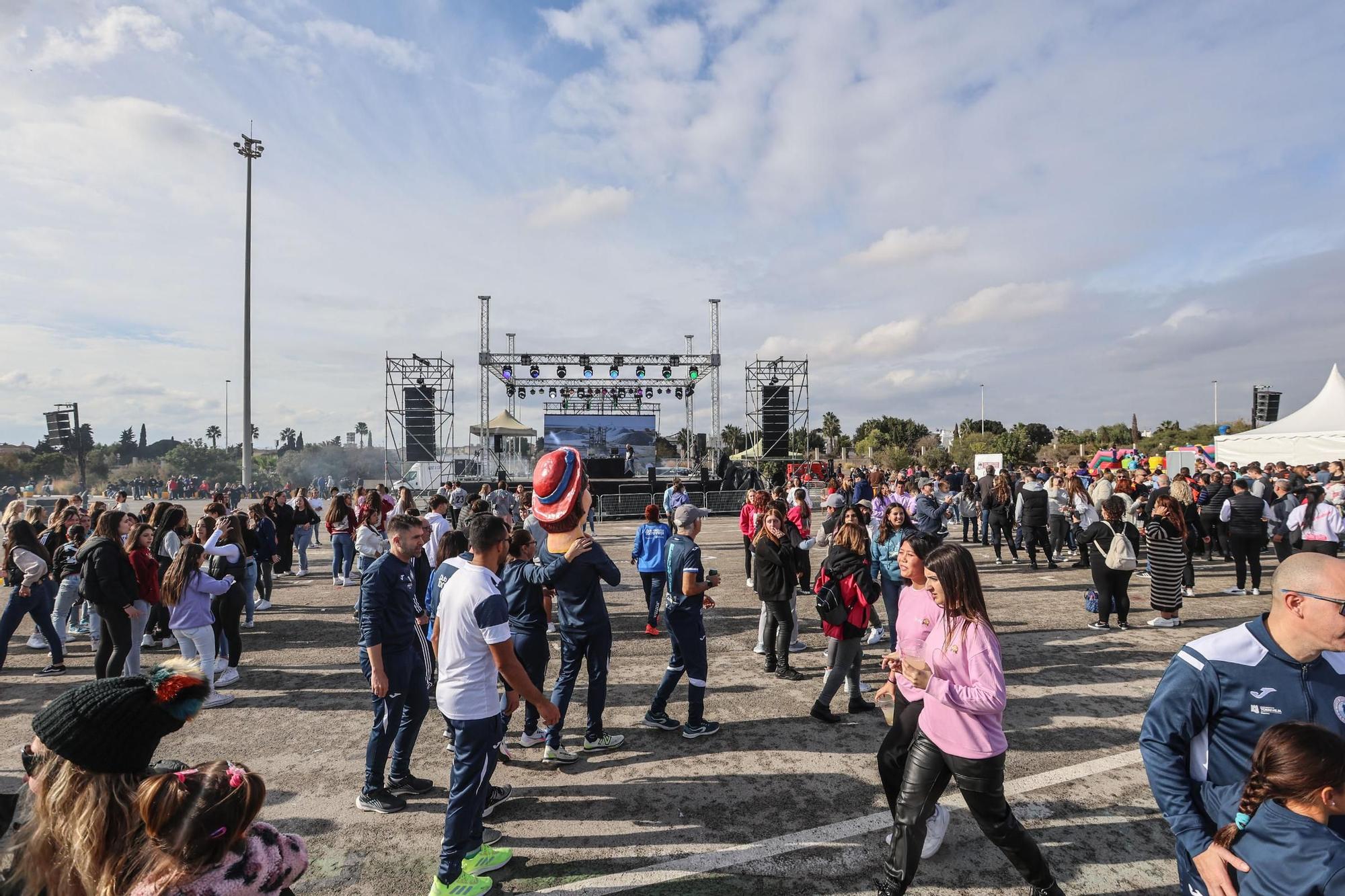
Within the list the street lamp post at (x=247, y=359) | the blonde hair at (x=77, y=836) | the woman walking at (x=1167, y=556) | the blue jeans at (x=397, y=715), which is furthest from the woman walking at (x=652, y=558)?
the street lamp post at (x=247, y=359)

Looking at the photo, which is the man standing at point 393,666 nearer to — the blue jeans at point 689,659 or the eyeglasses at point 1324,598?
the blue jeans at point 689,659

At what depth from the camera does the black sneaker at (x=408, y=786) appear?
4.06 metres

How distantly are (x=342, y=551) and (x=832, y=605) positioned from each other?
30.1 ft

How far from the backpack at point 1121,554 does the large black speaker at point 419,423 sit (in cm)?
2255

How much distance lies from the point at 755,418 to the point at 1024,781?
22.2 m

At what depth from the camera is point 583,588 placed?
14.1ft

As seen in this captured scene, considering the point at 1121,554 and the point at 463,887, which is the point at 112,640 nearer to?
the point at 463,887

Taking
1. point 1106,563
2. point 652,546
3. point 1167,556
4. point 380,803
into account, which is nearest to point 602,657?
point 380,803

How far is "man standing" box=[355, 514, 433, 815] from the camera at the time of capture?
3787 mm

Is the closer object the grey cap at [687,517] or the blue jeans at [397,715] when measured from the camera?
the blue jeans at [397,715]

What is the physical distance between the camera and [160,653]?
24.3ft

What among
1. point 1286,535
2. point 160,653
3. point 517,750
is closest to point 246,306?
point 160,653

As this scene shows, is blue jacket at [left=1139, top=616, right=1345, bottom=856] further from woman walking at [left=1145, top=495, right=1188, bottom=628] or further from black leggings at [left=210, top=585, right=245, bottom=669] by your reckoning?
black leggings at [left=210, top=585, right=245, bottom=669]

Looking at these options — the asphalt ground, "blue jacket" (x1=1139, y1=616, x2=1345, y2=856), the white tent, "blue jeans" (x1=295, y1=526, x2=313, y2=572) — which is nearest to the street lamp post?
"blue jeans" (x1=295, y1=526, x2=313, y2=572)
